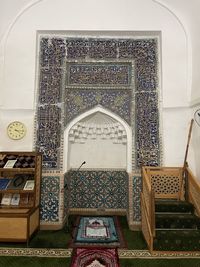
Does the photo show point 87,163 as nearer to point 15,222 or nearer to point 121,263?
point 15,222

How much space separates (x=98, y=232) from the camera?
3217 millimetres

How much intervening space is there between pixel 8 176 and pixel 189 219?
108 inches

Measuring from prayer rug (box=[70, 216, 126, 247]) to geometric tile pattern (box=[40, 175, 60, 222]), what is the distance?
0.44m

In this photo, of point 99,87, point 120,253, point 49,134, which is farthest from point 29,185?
point 99,87

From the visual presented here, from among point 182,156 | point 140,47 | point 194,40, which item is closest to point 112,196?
point 182,156

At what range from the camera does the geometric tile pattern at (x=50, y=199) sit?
3.46 metres

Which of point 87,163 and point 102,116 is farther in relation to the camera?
point 87,163

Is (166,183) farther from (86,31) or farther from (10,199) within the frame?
(86,31)

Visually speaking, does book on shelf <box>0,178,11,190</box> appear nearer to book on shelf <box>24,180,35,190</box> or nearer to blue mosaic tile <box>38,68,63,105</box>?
book on shelf <box>24,180,35,190</box>

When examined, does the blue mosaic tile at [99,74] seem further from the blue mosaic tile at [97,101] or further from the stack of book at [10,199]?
the stack of book at [10,199]

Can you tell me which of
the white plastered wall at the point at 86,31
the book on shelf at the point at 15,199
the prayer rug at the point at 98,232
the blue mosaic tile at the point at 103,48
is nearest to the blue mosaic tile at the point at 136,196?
the prayer rug at the point at 98,232

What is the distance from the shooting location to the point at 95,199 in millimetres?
4191

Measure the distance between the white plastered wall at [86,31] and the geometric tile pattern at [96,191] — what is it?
1135 mm

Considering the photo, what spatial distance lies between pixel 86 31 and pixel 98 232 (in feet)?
10.8
